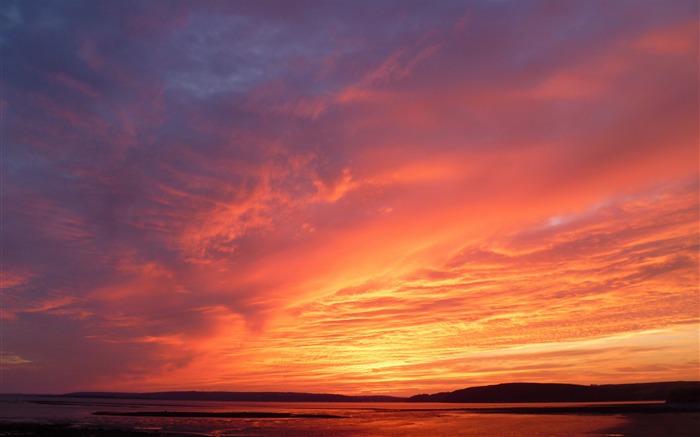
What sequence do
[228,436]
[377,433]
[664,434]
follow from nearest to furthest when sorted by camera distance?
1. [664,434]
2. [228,436]
3. [377,433]

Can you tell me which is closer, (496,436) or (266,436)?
(496,436)

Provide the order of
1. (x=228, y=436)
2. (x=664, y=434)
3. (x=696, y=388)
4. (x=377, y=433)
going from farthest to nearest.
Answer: (x=696, y=388)
(x=377, y=433)
(x=228, y=436)
(x=664, y=434)

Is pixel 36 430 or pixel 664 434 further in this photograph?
pixel 36 430

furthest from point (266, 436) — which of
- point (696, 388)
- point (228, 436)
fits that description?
point (696, 388)

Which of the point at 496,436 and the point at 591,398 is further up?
the point at 496,436

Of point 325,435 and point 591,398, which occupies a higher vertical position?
point 325,435

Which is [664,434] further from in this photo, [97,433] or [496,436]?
[97,433]

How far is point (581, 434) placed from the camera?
1967 inches

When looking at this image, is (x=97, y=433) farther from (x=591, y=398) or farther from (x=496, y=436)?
(x=591, y=398)

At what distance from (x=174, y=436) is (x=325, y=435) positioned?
16400mm

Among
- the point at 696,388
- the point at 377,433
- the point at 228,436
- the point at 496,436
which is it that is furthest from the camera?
the point at 696,388

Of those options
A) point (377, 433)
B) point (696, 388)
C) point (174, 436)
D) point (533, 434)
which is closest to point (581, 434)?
point (533, 434)

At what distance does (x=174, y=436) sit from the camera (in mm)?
54188

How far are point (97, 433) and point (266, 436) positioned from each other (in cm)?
1865
